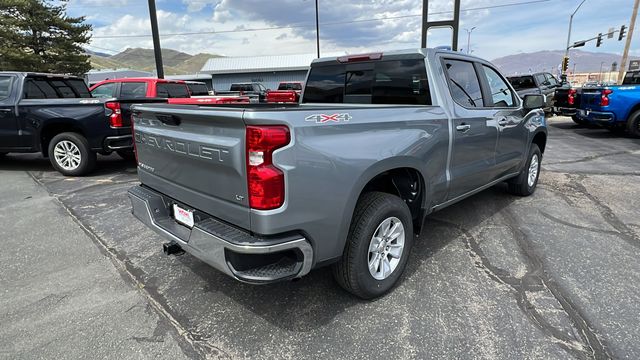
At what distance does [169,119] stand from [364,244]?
164 centimetres

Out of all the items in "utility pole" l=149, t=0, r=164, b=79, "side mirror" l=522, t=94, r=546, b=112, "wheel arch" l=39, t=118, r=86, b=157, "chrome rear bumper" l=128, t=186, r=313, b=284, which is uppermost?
"utility pole" l=149, t=0, r=164, b=79

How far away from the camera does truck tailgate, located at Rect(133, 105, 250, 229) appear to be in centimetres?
226

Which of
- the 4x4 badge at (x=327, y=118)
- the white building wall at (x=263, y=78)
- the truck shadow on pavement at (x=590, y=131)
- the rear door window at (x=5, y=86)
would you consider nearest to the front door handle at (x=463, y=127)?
the 4x4 badge at (x=327, y=118)

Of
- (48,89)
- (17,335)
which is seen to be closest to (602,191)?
(17,335)

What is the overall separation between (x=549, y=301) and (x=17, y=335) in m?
3.76

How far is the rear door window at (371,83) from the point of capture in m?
3.53

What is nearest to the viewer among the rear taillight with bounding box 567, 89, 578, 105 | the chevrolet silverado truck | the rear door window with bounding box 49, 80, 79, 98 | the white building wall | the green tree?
the chevrolet silverado truck

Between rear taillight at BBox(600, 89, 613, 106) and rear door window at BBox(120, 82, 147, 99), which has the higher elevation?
rear door window at BBox(120, 82, 147, 99)

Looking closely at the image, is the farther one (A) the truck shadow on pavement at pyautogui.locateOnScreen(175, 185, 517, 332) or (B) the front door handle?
(B) the front door handle

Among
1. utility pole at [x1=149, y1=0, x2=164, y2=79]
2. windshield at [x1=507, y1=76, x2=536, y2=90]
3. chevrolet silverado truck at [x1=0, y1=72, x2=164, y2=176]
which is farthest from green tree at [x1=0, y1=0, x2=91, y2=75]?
windshield at [x1=507, y1=76, x2=536, y2=90]

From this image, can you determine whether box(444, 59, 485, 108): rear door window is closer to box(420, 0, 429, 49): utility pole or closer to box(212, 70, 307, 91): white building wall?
box(420, 0, 429, 49): utility pole

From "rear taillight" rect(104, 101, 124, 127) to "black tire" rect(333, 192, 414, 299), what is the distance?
545cm

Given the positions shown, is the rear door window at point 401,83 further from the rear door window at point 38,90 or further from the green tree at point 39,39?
the green tree at point 39,39

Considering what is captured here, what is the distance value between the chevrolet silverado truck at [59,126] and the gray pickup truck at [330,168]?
431 cm
